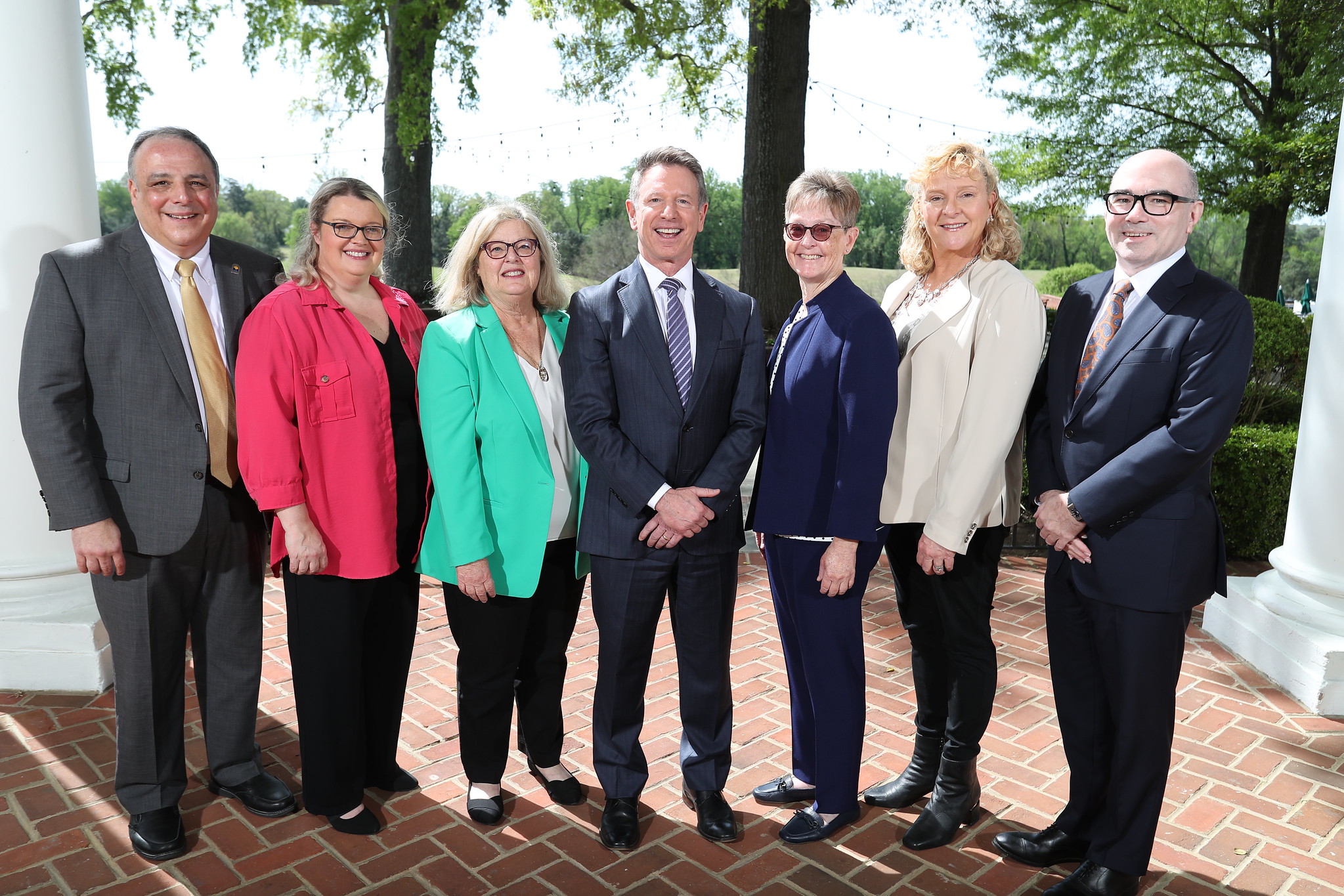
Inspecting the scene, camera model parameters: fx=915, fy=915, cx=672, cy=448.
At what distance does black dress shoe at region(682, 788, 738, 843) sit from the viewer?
10.7 feet

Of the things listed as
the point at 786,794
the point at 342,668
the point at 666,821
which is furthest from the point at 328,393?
the point at 786,794

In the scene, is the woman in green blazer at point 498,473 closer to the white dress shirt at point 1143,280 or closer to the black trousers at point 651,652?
the black trousers at point 651,652

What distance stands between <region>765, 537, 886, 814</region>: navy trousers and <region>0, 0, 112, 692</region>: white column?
342 centimetres

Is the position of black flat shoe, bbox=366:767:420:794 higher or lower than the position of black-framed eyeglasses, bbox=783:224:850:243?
lower

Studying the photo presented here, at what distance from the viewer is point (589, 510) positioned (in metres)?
3.09

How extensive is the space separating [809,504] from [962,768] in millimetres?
1171

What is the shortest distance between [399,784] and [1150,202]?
335 centimetres

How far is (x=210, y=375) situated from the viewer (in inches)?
127

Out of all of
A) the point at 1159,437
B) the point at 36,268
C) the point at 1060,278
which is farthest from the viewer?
the point at 1060,278

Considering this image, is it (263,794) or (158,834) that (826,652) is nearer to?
(263,794)

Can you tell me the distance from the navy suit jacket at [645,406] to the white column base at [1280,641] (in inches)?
129

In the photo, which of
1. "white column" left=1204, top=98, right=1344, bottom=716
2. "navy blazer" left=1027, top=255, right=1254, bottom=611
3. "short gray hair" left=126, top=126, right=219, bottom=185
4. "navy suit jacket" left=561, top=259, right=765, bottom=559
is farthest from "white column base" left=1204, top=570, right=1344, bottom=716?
"short gray hair" left=126, top=126, right=219, bottom=185

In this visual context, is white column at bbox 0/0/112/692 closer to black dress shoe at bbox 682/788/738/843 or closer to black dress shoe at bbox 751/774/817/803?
black dress shoe at bbox 682/788/738/843

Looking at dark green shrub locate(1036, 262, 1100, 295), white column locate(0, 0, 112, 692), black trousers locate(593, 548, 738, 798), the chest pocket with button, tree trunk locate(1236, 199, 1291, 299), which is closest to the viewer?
the chest pocket with button
